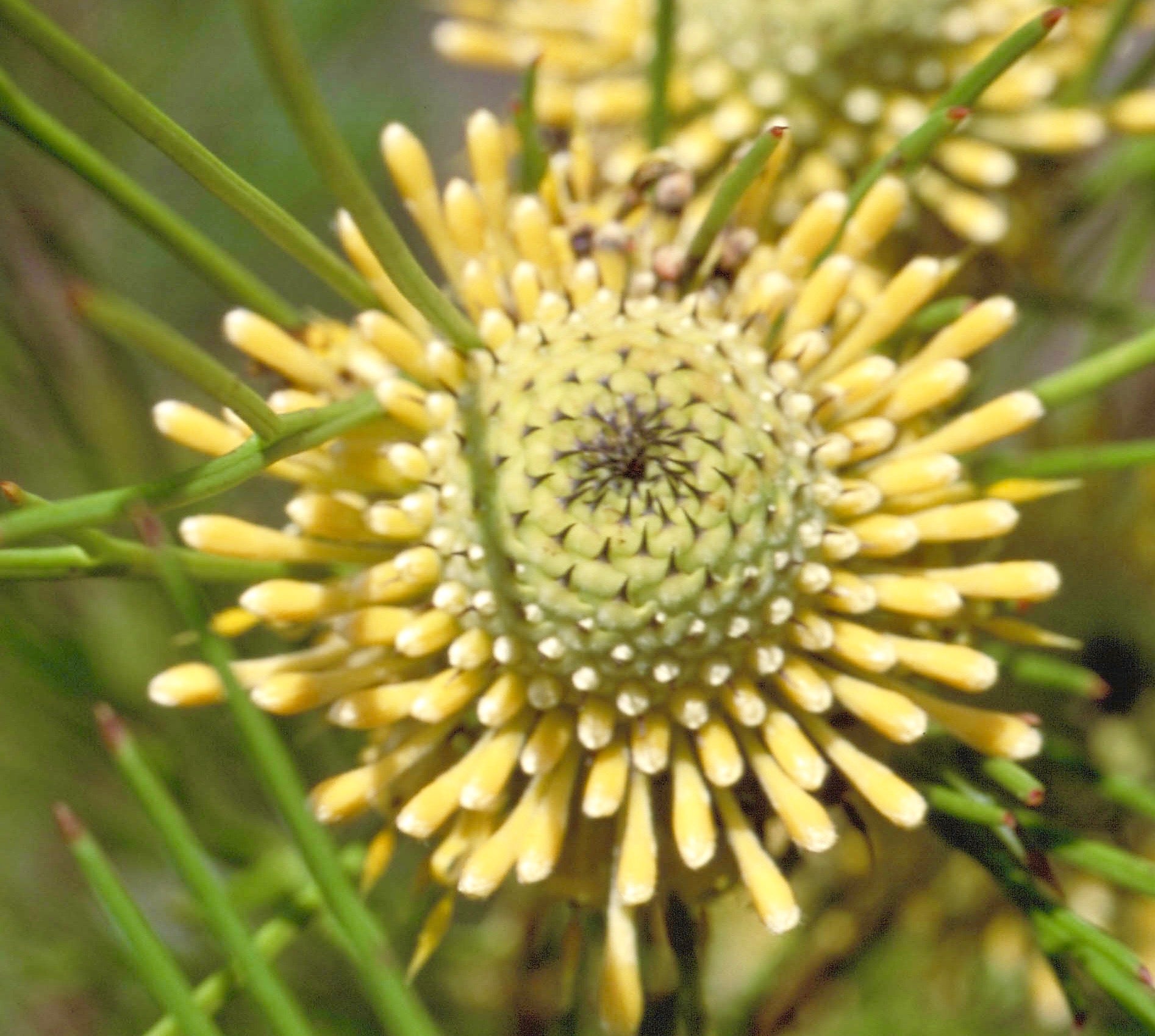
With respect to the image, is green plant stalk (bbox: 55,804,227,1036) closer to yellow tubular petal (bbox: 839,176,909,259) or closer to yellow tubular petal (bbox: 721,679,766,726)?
yellow tubular petal (bbox: 721,679,766,726)

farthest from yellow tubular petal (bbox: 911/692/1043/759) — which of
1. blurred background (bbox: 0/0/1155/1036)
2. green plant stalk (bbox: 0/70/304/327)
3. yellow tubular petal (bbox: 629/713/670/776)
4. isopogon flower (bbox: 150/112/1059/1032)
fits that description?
green plant stalk (bbox: 0/70/304/327)

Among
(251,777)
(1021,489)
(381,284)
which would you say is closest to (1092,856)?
(1021,489)

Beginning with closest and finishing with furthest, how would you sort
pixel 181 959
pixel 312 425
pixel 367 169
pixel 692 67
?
pixel 312 425, pixel 692 67, pixel 181 959, pixel 367 169

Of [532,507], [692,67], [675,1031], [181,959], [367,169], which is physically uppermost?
[367,169]

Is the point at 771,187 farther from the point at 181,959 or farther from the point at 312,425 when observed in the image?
the point at 181,959

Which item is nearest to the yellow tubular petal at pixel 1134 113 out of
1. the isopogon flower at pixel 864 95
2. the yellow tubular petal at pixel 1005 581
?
the isopogon flower at pixel 864 95

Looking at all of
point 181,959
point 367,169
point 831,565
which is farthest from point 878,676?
point 367,169
